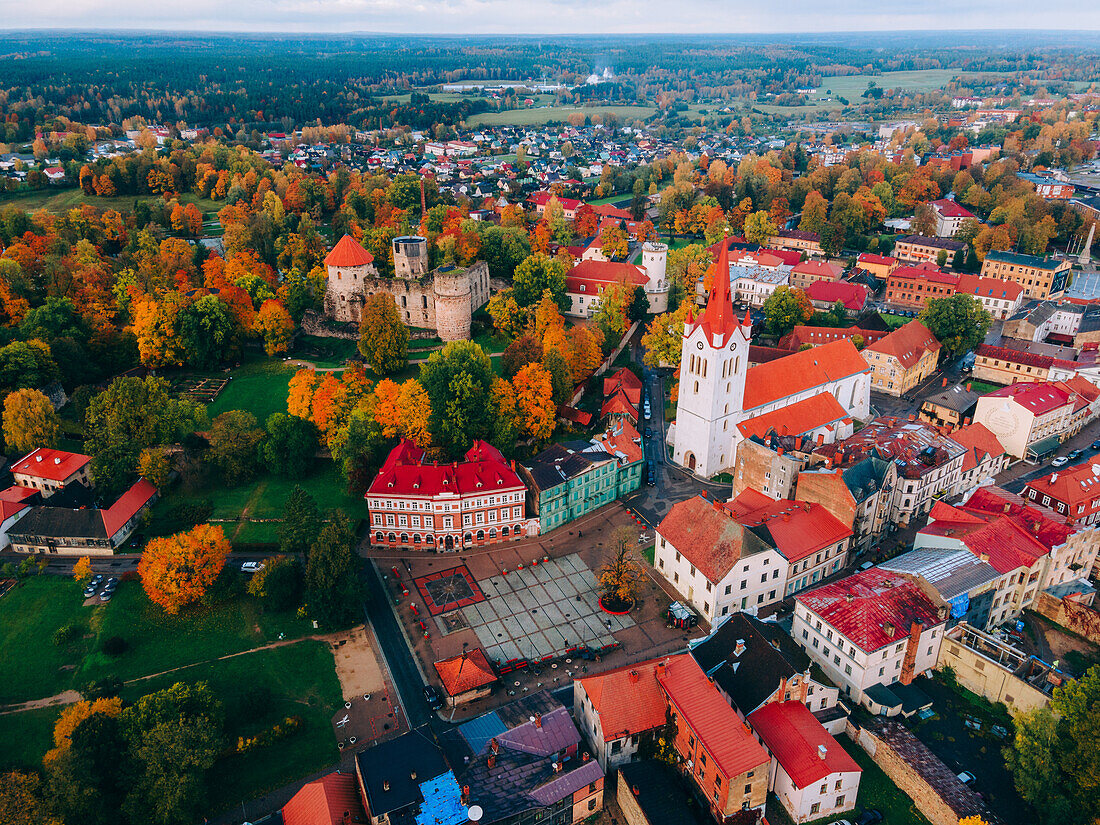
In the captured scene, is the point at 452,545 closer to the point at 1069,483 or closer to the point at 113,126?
the point at 1069,483

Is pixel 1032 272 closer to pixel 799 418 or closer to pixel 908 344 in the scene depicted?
pixel 908 344

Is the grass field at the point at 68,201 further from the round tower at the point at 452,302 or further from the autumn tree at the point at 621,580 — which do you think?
the autumn tree at the point at 621,580

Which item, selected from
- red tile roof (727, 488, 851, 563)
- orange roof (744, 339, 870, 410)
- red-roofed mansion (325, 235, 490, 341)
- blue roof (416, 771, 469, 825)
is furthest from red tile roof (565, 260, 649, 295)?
blue roof (416, 771, 469, 825)

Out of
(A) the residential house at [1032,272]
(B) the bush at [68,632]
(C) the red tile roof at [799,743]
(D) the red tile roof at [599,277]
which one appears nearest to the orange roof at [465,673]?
(C) the red tile roof at [799,743]

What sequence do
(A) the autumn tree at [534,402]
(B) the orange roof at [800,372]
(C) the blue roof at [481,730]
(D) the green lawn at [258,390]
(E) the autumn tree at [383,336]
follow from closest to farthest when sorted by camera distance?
(C) the blue roof at [481,730] < (A) the autumn tree at [534,402] < (B) the orange roof at [800,372] < (D) the green lawn at [258,390] < (E) the autumn tree at [383,336]

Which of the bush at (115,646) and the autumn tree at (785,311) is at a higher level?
the autumn tree at (785,311)

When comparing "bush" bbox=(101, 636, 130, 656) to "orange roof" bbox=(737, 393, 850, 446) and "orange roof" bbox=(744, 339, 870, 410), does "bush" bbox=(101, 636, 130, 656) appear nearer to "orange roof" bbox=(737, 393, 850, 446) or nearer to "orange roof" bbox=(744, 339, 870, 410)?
"orange roof" bbox=(737, 393, 850, 446)

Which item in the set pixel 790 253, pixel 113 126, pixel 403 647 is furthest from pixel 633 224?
pixel 113 126
